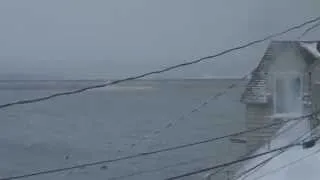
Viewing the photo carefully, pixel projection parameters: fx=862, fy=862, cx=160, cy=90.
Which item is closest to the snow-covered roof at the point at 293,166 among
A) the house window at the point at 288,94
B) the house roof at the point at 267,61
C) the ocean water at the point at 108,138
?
the ocean water at the point at 108,138

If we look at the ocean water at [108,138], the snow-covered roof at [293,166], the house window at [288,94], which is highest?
the house window at [288,94]

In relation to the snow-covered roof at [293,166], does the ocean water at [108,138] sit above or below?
below

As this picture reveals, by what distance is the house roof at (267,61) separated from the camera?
77.6ft

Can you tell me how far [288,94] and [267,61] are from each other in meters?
1.25

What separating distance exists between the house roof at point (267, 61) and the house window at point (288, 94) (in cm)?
39

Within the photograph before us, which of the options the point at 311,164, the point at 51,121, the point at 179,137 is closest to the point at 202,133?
the point at 179,137

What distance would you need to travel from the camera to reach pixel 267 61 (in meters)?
24.3

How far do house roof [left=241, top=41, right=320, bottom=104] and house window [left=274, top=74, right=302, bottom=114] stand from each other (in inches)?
15.5

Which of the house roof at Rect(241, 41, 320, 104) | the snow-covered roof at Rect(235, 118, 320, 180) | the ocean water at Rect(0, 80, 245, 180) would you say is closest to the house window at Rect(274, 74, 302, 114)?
the house roof at Rect(241, 41, 320, 104)

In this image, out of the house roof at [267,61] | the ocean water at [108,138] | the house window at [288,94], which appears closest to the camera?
the house roof at [267,61]

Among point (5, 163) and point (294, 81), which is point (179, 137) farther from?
point (294, 81)

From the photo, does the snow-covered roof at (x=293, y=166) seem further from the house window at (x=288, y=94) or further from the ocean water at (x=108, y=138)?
the house window at (x=288, y=94)

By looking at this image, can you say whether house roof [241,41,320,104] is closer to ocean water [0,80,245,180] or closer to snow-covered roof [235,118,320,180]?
ocean water [0,80,245,180]

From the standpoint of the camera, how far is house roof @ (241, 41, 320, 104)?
2364cm
